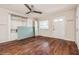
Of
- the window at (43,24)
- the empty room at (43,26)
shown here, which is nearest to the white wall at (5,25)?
the empty room at (43,26)

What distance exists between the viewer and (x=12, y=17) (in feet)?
24.0

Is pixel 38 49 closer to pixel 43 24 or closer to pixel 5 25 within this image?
pixel 5 25

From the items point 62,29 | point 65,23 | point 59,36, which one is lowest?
point 59,36

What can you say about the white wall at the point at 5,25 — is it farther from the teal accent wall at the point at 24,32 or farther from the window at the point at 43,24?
the window at the point at 43,24

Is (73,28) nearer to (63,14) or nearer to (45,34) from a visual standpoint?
(63,14)

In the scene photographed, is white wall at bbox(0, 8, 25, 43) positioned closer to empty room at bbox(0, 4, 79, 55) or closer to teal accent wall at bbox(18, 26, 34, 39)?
empty room at bbox(0, 4, 79, 55)

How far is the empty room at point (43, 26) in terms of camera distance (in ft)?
18.2

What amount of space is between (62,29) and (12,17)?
13.9 ft

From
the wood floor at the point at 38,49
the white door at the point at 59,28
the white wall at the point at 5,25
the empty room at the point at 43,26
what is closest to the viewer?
the wood floor at the point at 38,49

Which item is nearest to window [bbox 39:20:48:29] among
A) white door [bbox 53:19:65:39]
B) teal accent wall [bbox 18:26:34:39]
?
white door [bbox 53:19:65:39]

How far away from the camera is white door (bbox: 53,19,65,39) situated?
793cm

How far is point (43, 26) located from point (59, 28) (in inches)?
105

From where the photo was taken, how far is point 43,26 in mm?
10727
